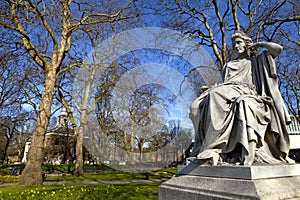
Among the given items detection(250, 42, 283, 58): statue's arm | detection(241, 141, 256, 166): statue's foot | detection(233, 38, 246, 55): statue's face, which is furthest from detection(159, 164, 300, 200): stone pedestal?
detection(233, 38, 246, 55): statue's face

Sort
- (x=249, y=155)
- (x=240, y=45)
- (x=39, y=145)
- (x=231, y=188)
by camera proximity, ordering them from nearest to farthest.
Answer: (x=231, y=188)
(x=249, y=155)
(x=240, y=45)
(x=39, y=145)

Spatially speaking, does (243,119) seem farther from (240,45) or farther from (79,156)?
(79,156)

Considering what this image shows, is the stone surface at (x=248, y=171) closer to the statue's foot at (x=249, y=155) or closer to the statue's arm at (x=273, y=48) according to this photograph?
the statue's foot at (x=249, y=155)

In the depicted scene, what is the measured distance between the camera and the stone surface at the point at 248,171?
2.81 m

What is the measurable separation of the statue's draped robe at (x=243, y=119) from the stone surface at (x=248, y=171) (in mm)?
187

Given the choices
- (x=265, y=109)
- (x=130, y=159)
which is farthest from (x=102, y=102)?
(x=265, y=109)

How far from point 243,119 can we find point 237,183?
2.93 ft

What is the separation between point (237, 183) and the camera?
9.23ft

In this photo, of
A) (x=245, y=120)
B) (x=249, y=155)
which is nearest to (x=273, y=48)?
(x=245, y=120)

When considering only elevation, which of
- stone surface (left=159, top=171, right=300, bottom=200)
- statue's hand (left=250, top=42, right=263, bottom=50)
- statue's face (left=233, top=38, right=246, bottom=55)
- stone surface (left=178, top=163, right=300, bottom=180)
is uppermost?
statue's face (left=233, top=38, right=246, bottom=55)

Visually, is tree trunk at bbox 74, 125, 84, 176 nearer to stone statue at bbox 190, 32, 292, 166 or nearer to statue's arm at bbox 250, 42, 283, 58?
stone statue at bbox 190, 32, 292, 166

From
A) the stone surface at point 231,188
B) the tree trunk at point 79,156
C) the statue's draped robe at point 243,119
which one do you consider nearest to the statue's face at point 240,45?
the statue's draped robe at point 243,119

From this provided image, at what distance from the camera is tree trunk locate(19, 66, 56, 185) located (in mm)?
10148

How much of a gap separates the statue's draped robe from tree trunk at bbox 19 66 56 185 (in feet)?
28.4
